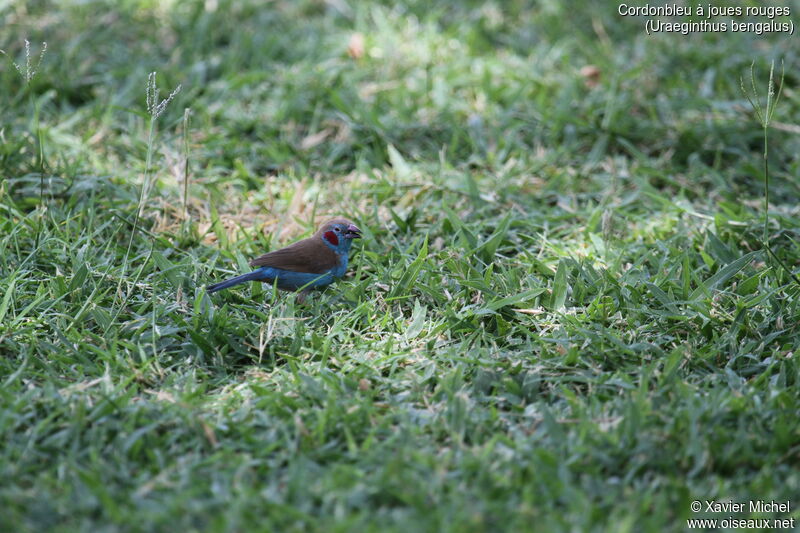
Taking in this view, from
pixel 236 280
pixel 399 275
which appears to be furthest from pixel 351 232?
pixel 236 280

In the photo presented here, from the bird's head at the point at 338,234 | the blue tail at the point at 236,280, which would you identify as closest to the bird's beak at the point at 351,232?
the bird's head at the point at 338,234

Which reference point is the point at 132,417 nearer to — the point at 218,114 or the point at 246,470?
the point at 246,470

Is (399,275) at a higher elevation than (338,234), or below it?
below

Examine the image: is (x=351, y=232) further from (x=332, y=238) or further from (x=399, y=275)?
(x=399, y=275)

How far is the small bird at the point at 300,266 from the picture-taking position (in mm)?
3828

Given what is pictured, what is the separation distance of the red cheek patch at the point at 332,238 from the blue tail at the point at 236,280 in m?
0.36

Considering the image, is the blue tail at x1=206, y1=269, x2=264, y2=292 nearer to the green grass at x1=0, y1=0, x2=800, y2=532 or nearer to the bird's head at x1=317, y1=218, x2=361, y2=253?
the green grass at x1=0, y1=0, x2=800, y2=532

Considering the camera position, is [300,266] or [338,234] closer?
[300,266]

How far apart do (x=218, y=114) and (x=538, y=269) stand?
8.26 feet

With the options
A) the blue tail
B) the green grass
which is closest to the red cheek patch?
the green grass

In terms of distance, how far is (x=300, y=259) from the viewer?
12.6 ft

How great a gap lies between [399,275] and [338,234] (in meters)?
0.35

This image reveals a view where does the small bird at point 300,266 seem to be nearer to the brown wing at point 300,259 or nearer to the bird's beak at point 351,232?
the brown wing at point 300,259

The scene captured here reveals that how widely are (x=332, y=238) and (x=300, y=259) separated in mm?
226
